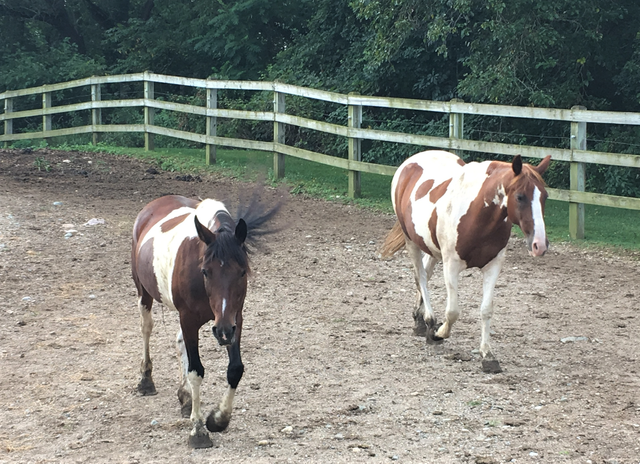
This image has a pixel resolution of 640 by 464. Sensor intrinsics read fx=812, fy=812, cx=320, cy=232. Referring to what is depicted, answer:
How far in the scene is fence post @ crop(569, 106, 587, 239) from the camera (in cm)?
925

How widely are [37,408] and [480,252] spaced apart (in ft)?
10.2

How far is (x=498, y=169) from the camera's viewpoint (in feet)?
18.7

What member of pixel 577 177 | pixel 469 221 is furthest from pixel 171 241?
pixel 577 177

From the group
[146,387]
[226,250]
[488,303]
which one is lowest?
[146,387]

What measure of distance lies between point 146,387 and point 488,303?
2.40 meters

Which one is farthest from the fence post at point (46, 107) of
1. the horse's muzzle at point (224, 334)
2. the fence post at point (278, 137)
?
the horse's muzzle at point (224, 334)

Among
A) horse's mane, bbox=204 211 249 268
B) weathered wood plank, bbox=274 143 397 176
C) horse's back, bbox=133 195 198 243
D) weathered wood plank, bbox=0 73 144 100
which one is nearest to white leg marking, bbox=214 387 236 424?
horse's mane, bbox=204 211 249 268

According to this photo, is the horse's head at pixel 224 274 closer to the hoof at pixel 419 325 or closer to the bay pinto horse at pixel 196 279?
the bay pinto horse at pixel 196 279

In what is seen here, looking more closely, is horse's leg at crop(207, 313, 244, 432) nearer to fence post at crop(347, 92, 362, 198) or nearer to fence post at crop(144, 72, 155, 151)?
fence post at crop(347, 92, 362, 198)

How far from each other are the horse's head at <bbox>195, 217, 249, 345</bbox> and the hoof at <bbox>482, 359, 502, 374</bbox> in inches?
84.3

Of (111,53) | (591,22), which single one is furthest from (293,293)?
(111,53)

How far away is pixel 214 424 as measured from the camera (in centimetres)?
444

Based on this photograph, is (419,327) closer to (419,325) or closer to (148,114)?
(419,325)

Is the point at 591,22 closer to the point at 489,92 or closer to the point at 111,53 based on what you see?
the point at 489,92
